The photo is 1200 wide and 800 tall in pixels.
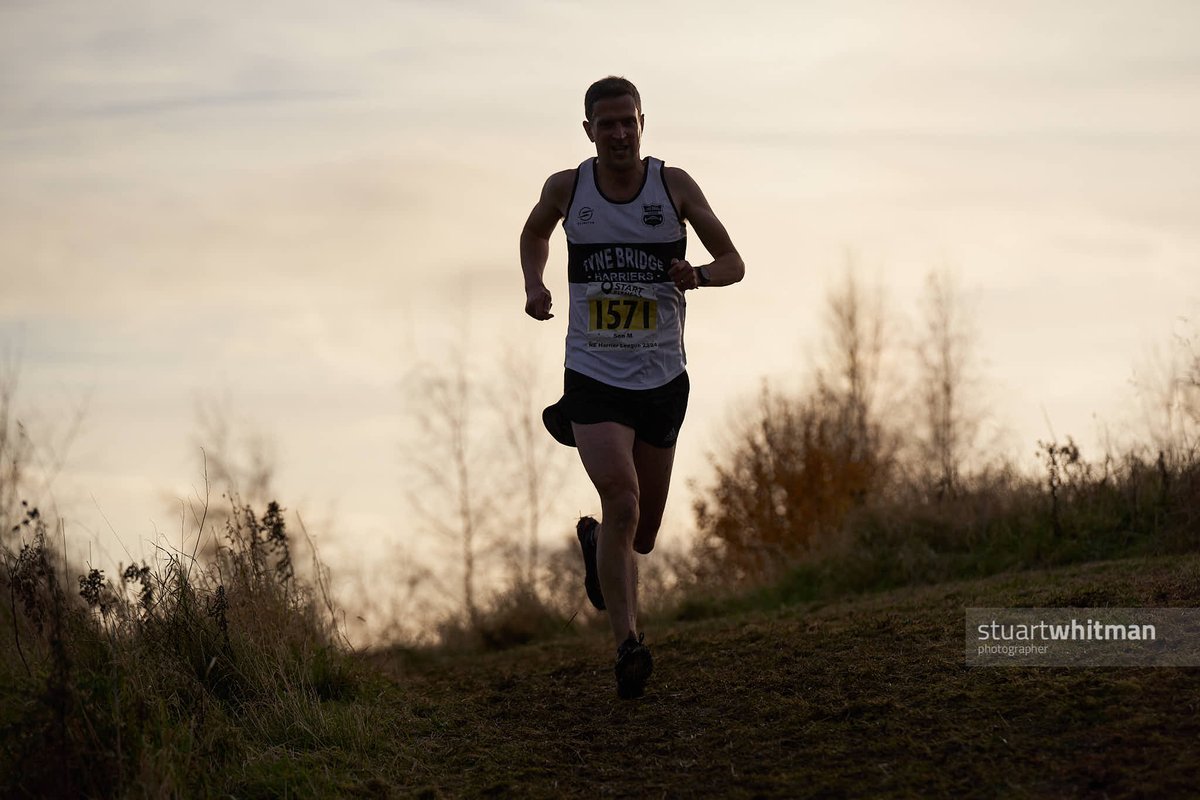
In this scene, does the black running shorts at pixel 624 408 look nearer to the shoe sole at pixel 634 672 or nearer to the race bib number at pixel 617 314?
the race bib number at pixel 617 314

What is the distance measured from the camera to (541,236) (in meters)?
6.03

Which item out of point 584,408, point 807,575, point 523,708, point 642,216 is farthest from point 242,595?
point 807,575

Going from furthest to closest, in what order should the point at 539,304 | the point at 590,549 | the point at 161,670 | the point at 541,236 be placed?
the point at 590,549, the point at 541,236, the point at 539,304, the point at 161,670

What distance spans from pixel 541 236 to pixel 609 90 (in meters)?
0.73

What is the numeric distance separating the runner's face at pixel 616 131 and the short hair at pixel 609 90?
0.02 meters

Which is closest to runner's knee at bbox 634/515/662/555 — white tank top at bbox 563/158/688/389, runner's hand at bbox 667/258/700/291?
white tank top at bbox 563/158/688/389

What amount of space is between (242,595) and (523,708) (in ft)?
4.27

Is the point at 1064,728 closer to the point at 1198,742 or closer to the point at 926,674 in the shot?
the point at 1198,742

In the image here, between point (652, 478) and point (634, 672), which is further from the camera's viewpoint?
point (652, 478)

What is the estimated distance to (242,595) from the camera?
18.9ft

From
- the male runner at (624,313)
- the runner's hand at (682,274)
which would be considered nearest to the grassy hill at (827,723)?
the male runner at (624,313)

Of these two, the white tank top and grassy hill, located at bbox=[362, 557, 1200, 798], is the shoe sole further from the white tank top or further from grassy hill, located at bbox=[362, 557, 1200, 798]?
the white tank top

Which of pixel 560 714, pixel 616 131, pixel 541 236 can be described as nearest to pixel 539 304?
pixel 541 236

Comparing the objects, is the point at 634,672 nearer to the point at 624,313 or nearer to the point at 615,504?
the point at 615,504
